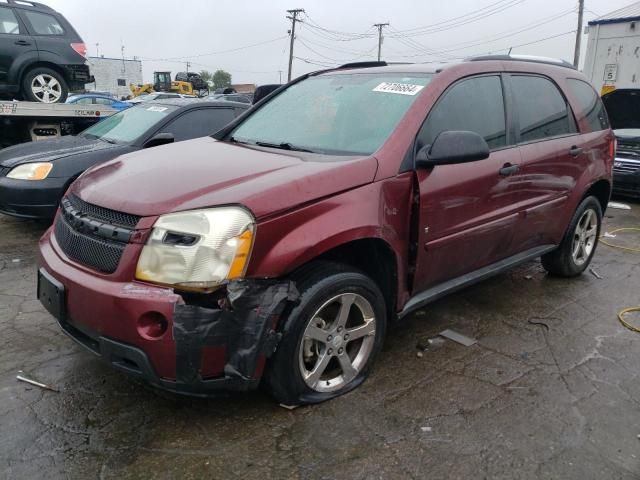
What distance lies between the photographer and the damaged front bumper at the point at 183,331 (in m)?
2.23

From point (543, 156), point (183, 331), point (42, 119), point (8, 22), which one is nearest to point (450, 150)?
point (543, 156)

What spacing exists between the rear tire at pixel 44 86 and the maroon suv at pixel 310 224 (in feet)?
21.9

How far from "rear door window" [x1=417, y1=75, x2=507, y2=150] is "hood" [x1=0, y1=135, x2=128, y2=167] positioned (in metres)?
3.72

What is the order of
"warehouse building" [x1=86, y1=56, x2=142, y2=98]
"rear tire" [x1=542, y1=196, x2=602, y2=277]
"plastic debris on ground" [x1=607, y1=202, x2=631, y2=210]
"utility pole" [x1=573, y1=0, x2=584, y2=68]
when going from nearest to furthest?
"rear tire" [x1=542, y1=196, x2=602, y2=277], "plastic debris on ground" [x1=607, y1=202, x2=631, y2=210], "utility pole" [x1=573, y1=0, x2=584, y2=68], "warehouse building" [x1=86, y1=56, x2=142, y2=98]

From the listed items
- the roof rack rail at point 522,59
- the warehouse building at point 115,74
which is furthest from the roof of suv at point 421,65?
the warehouse building at point 115,74

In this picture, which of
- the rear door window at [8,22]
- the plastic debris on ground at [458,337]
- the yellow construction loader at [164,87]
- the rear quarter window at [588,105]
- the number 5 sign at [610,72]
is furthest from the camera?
the yellow construction loader at [164,87]

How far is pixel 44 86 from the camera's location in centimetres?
904

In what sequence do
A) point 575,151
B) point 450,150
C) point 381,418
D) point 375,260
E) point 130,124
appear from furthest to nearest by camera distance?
point 130,124, point 575,151, point 375,260, point 450,150, point 381,418

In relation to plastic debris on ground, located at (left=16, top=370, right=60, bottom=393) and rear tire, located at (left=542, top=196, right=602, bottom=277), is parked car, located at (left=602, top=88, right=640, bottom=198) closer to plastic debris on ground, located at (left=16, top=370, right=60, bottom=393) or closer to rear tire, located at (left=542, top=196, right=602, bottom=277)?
rear tire, located at (left=542, top=196, right=602, bottom=277)

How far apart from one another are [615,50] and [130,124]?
1327 centimetres

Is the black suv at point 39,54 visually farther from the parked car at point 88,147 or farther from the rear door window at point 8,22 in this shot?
the parked car at point 88,147

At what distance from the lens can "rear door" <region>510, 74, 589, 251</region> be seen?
3.73m

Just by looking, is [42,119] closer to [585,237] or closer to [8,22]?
[8,22]

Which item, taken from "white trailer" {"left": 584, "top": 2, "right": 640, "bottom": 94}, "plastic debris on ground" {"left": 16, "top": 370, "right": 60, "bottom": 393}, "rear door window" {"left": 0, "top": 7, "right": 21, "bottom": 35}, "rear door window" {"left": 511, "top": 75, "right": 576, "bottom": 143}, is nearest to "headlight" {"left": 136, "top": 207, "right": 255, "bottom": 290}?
"plastic debris on ground" {"left": 16, "top": 370, "right": 60, "bottom": 393}
